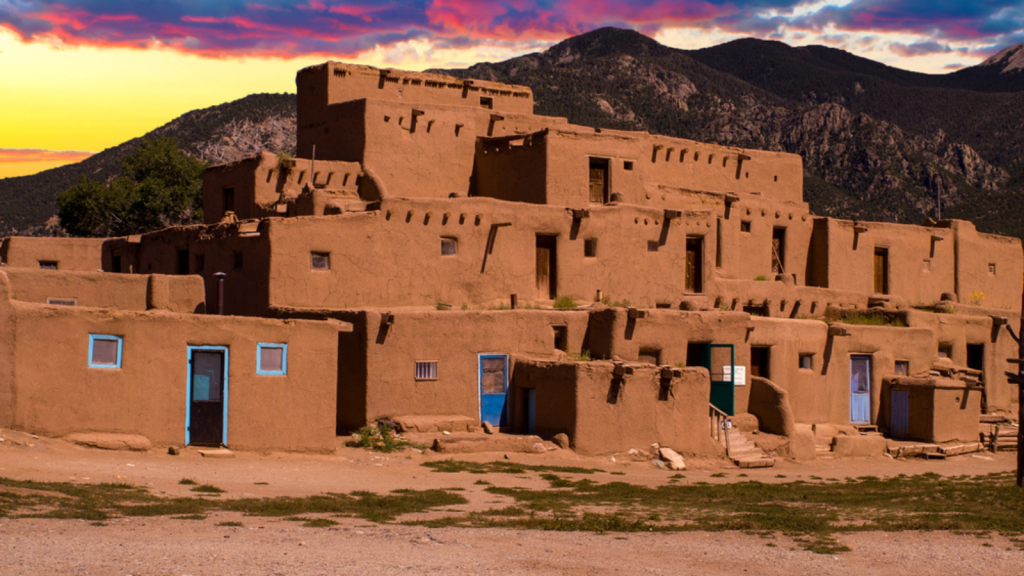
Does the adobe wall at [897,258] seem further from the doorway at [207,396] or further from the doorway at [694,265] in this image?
the doorway at [207,396]

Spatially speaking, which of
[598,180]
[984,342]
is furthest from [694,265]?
[984,342]

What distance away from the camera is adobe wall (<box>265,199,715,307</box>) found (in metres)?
24.1

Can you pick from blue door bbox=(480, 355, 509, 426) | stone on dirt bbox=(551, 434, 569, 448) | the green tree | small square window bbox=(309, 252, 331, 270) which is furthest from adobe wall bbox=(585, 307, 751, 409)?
the green tree

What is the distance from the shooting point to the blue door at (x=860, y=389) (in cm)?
2828

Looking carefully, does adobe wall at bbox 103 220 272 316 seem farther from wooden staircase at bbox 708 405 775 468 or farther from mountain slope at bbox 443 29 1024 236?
mountain slope at bbox 443 29 1024 236

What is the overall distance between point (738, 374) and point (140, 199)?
93.9 ft

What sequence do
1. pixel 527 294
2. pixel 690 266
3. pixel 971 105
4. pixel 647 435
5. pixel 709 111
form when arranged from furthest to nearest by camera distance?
1. pixel 971 105
2. pixel 709 111
3. pixel 690 266
4. pixel 527 294
5. pixel 647 435

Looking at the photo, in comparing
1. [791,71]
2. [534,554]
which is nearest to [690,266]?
[534,554]

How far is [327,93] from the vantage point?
30906mm

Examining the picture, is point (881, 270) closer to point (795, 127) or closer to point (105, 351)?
point (105, 351)

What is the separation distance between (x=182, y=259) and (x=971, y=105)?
77.1m

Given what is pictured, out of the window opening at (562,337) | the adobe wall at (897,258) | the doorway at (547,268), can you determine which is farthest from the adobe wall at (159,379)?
the adobe wall at (897,258)

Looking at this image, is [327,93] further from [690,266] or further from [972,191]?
[972,191]

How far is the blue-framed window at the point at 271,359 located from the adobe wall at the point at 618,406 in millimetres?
5730
